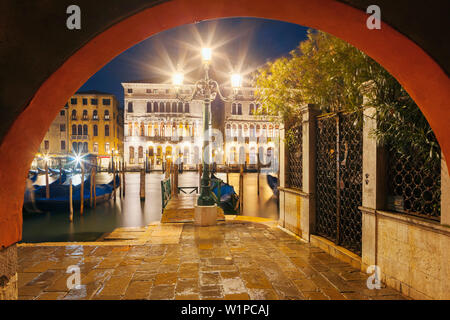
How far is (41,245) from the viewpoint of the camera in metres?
4.65

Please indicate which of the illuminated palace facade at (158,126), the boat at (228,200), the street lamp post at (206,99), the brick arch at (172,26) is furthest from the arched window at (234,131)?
the brick arch at (172,26)

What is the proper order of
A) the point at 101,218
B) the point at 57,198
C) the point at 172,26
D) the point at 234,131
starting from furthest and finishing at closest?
the point at 234,131
the point at 57,198
the point at 101,218
the point at 172,26

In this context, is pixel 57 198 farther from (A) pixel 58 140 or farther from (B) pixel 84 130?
(A) pixel 58 140

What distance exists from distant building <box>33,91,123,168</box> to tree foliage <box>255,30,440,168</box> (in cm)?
4014

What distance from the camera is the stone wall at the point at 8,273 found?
1648 millimetres

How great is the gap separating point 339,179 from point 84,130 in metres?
45.1

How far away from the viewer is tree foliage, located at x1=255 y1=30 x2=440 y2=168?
8.49ft

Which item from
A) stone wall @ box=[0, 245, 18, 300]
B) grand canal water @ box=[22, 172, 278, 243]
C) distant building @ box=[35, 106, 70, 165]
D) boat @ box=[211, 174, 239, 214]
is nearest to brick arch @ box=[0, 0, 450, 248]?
stone wall @ box=[0, 245, 18, 300]

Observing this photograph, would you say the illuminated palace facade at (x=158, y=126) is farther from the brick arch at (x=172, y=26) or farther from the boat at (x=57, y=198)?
the brick arch at (x=172, y=26)

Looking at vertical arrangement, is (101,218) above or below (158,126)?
below

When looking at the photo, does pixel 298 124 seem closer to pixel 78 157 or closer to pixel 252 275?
pixel 252 275

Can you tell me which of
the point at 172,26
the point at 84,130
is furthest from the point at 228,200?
the point at 84,130

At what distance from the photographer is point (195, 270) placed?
11.2 ft

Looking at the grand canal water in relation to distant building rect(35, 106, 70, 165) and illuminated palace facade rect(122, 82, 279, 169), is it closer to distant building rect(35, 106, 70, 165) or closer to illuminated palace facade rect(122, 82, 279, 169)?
illuminated palace facade rect(122, 82, 279, 169)
